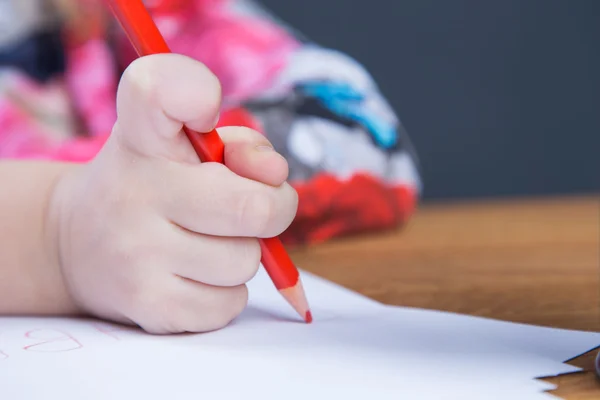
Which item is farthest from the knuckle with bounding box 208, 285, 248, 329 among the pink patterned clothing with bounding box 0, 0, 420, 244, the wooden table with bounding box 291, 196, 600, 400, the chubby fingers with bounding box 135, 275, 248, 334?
the pink patterned clothing with bounding box 0, 0, 420, 244

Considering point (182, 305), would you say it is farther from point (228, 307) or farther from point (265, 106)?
point (265, 106)

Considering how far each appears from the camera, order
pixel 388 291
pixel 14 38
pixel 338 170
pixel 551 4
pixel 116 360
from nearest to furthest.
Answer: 1. pixel 116 360
2. pixel 388 291
3. pixel 338 170
4. pixel 14 38
5. pixel 551 4

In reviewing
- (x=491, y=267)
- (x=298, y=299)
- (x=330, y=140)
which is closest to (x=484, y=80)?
(x=330, y=140)

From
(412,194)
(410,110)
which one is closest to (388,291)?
(412,194)

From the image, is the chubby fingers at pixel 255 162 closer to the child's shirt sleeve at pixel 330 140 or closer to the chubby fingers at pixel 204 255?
the chubby fingers at pixel 204 255

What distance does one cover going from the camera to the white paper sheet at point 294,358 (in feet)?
0.92

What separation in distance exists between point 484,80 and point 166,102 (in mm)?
960

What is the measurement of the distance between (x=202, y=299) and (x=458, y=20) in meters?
0.96

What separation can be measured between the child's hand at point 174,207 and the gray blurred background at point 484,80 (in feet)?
2.91

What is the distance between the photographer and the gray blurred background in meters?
1.19

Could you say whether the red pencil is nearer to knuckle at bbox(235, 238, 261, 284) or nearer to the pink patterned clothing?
knuckle at bbox(235, 238, 261, 284)

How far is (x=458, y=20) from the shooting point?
1204 mm

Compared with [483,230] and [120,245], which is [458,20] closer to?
[483,230]

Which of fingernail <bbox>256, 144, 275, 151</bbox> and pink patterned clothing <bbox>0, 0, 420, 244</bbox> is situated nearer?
fingernail <bbox>256, 144, 275, 151</bbox>
